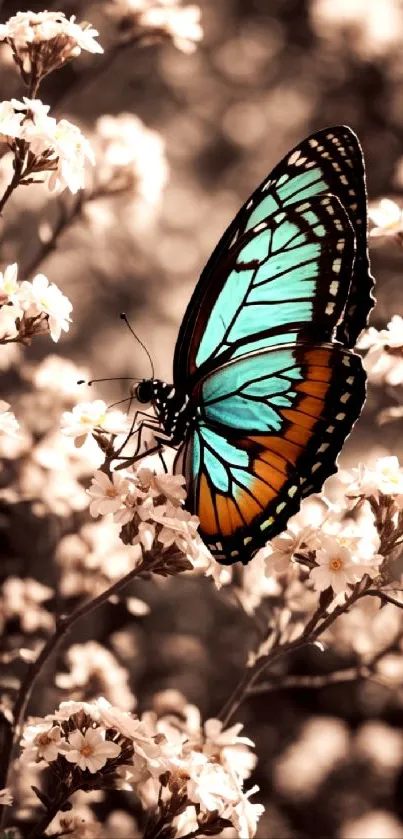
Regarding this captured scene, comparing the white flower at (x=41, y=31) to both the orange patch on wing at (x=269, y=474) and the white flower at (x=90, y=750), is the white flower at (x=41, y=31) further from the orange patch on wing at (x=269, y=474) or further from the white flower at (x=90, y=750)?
the white flower at (x=90, y=750)

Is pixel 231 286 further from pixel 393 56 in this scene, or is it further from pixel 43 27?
pixel 393 56

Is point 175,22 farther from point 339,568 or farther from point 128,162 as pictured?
point 339,568

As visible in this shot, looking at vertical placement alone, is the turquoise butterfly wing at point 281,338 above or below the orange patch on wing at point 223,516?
above

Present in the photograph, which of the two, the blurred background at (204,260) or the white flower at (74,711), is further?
the blurred background at (204,260)

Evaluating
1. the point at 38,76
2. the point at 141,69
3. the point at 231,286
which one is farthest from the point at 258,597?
the point at 141,69

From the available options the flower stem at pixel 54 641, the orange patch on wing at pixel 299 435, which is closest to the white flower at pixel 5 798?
the flower stem at pixel 54 641

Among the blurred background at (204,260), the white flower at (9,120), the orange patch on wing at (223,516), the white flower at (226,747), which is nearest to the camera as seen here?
the white flower at (9,120)
